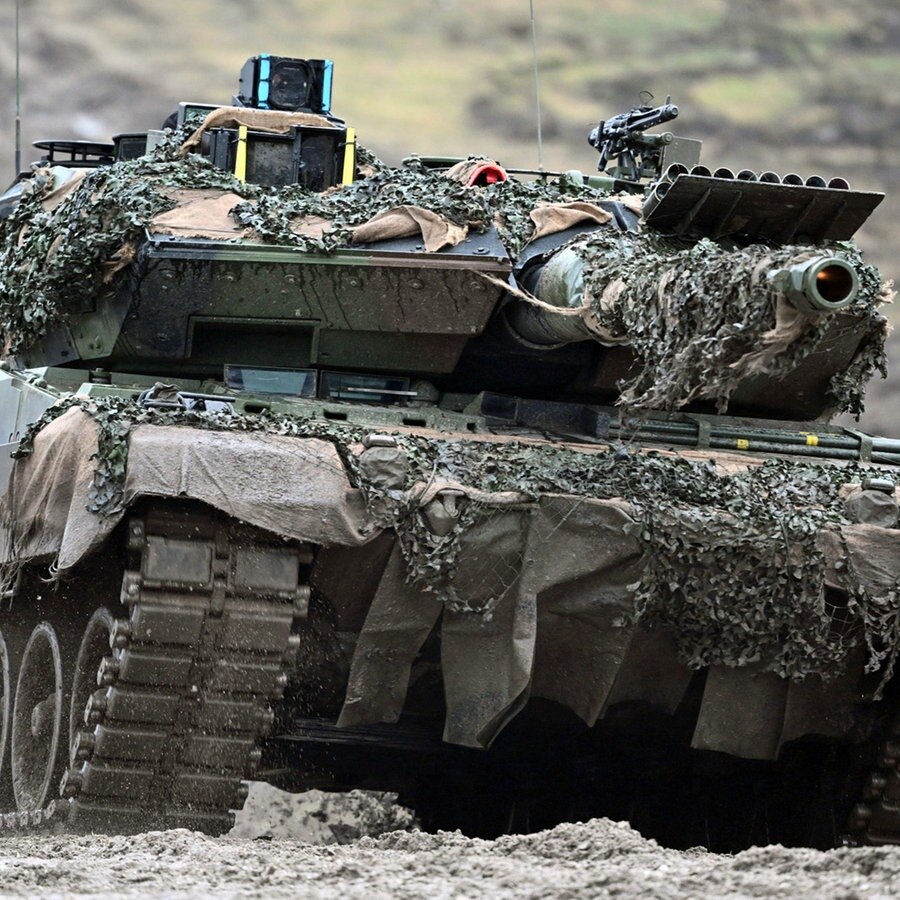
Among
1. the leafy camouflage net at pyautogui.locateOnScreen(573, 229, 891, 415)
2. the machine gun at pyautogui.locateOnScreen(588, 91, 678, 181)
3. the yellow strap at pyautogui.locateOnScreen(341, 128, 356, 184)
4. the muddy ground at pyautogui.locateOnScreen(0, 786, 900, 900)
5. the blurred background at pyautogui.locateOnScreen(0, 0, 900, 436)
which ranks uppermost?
the blurred background at pyautogui.locateOnScreen(0, 0, 900, 436)

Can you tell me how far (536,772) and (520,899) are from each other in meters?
4.12

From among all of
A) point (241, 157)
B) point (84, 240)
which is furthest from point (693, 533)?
point (241, 157)

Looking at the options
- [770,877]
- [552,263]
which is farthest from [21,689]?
[770,877]

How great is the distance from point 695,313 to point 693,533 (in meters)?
1.11

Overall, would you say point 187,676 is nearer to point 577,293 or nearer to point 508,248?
point 577,293

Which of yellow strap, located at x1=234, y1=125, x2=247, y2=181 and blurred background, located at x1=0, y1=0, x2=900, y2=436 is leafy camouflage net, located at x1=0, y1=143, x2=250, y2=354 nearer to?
yellow strap, located at x1=234, y1=125, x2=247, y2=181

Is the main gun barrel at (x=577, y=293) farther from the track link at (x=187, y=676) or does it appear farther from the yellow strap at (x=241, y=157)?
the yellow strap at (x=241, y=157)

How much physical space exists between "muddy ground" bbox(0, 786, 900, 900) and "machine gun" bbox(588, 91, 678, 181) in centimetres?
446

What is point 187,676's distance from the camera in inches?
287

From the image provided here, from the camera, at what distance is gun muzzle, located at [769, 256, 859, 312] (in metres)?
6.07

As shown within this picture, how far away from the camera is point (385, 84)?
1969 cm

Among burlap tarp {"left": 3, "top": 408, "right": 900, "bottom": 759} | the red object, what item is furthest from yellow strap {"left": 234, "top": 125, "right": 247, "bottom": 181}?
burlap tarp {"left": 3, "top": 408, "right": 900, "bottom": 759}

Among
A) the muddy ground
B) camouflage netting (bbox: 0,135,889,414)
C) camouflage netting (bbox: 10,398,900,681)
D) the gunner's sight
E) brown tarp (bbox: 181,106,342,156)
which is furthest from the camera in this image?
the gunner's sight

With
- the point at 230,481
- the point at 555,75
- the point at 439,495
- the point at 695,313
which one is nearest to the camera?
the point at 695,313
